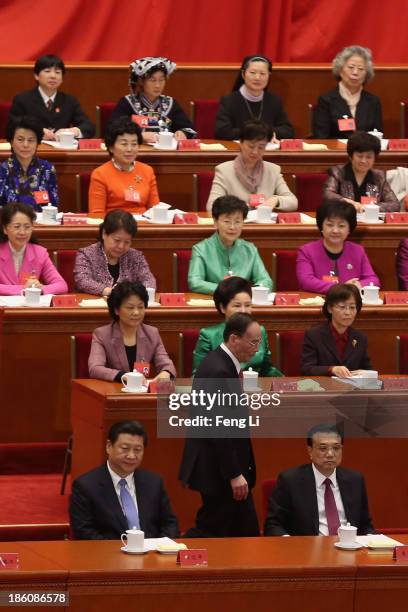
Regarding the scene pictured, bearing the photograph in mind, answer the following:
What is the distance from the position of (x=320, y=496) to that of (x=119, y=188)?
196 cm

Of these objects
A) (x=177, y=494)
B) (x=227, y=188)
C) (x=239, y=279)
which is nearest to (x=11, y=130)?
(x=227, y=188)

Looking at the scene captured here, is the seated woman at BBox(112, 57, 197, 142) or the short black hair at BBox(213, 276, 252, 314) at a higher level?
the seated woman at BBox(112, 57, 197, 142)

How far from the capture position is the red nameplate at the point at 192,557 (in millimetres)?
3389

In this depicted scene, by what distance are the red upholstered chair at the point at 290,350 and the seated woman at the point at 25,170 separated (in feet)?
3.79

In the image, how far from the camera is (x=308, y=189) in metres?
5.94

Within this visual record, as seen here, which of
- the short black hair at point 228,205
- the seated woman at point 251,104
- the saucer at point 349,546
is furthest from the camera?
the seated woman at point 251,104

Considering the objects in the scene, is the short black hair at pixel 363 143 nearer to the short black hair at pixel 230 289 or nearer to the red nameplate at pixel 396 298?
the red nameplate at pixel 396 298

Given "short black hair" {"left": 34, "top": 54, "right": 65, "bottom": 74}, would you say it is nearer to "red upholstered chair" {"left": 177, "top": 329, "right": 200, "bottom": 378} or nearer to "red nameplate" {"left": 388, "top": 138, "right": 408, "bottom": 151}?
"red nameplate" {"left": 388, "top": 138, "right": 408, "bottom": 151}

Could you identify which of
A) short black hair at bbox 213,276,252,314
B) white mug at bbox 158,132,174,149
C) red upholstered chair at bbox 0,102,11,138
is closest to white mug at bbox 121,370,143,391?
→ short black hair at bbox 213,276,252,314

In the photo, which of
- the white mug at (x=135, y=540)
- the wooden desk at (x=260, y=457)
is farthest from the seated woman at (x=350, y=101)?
the white mug at (x=135, y=540)

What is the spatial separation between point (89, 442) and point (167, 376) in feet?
1.03

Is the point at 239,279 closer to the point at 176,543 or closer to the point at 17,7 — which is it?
the point at 176,543

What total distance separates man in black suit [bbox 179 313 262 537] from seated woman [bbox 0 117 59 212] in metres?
1.73

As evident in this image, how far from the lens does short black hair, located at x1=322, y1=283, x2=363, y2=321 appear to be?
182 inches
